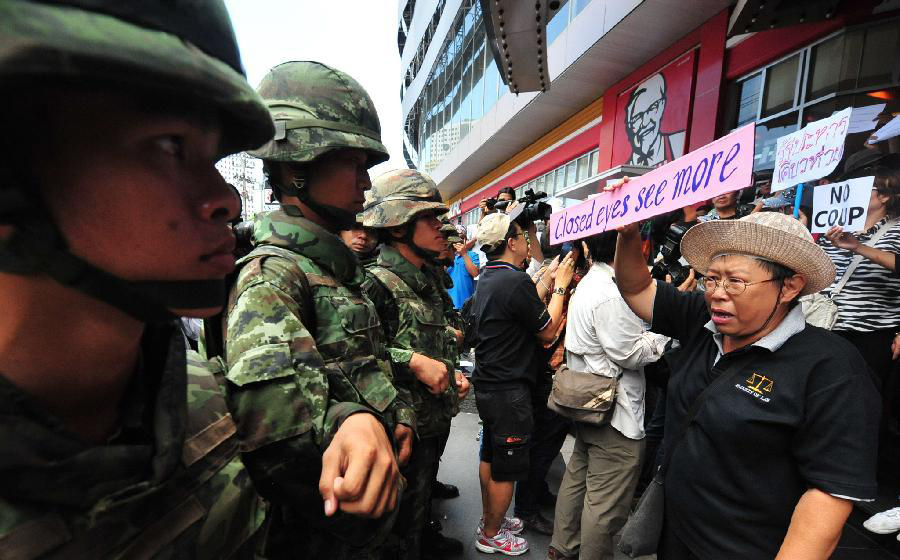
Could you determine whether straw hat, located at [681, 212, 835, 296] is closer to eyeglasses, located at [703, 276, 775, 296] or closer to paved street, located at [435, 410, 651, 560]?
eyeglasses, located at [703, 276, 775, 296]

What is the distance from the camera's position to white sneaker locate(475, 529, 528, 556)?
2.98 meters

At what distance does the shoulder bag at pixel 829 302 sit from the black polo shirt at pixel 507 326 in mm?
2170

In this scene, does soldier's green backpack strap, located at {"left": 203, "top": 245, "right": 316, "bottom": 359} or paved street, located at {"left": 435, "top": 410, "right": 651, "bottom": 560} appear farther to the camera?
paved street, located at {"left": 435, "top": 410, "right": 651, "bottom": 560}

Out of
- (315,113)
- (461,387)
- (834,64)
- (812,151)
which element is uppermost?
(834,64)

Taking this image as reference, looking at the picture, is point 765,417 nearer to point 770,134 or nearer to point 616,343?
point 616,343

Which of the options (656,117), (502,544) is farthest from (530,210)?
(656,117)

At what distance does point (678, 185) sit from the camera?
1.58 m

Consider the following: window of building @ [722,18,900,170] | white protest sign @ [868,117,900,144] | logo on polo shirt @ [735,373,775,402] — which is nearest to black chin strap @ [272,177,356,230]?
logo on polo shirt @ [735,373,775,402]

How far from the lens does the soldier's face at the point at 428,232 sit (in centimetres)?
276

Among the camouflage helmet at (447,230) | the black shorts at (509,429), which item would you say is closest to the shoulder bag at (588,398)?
the black shorts at (509,429)

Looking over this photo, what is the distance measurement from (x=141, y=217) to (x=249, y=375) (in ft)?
1.85

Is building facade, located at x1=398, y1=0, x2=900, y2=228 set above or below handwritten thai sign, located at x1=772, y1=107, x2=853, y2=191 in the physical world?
above

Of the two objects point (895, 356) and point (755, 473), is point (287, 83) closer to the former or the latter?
point (755, 473)

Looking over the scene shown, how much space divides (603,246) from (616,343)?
630 millimetres
